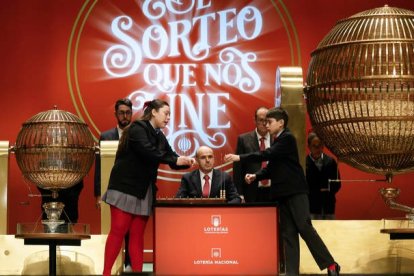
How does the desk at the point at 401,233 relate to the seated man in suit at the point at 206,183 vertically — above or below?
below

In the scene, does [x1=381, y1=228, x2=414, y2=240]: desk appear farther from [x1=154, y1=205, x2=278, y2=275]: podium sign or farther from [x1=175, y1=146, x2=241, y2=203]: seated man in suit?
[x1=175, y1=146, x2=241, y2=203]: seated man in suit

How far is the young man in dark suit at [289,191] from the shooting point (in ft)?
18.4

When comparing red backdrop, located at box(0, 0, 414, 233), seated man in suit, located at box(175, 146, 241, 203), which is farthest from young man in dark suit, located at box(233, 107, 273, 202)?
red backdrop, located at box(0, 0, 414, 233)

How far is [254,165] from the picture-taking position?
6.88 meters

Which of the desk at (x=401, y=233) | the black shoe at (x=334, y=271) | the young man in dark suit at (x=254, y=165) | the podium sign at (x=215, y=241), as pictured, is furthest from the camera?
the young man in dark suit at (x=254, y=165)

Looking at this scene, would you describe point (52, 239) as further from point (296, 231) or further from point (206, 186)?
point (296, 231)

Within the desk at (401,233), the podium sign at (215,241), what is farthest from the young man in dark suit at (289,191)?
the desk at (401,233)

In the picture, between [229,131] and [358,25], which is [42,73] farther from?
[358,25]

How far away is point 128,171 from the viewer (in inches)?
222

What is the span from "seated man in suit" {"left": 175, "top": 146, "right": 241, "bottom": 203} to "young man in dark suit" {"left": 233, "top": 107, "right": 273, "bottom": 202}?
320mm

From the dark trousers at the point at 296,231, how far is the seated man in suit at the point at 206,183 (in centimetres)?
79

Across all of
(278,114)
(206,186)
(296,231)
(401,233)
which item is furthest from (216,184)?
(401,233)

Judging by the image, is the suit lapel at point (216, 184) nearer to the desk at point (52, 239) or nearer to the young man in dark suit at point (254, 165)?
the young man in dark suit at point (254, 165)

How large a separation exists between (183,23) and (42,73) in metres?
1.57
